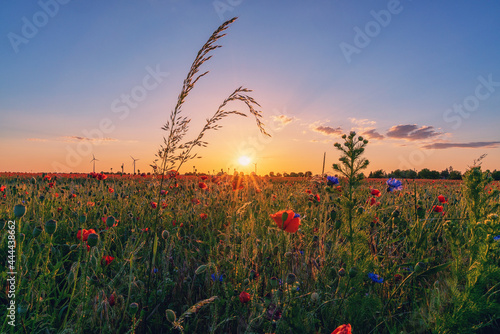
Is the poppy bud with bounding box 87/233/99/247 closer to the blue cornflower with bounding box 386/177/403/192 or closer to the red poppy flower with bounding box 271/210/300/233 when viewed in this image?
the red poppy flower with bounding box 271/210/300/233

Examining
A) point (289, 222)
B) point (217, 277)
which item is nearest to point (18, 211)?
point (217, 277)

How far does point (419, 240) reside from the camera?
236 centimetres

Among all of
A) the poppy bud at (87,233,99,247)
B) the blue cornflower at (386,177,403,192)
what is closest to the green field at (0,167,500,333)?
the poppy bud at (87,233,99,247)

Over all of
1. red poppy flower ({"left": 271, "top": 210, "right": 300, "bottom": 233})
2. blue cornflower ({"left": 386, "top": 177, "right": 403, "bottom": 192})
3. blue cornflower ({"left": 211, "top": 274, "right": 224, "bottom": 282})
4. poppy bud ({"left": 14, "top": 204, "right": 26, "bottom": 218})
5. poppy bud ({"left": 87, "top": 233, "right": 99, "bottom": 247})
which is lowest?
blue cornflower ({"left": 211, "top": 274, "right": 224, "bottom": 282})

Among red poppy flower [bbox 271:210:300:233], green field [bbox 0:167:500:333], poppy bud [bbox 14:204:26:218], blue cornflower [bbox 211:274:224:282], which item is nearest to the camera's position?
green field [bbox 0:167:500:333]

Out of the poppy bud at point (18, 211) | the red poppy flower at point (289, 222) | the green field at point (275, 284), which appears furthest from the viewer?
the red poppy flower at point (289, 222)

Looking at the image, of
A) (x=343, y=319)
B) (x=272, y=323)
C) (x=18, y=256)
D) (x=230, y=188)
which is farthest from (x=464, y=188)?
(x=230, y=188)

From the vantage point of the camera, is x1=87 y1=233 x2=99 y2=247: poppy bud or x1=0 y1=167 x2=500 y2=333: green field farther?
x1=87 y1=233 x2=99 y2=247: poppy bud

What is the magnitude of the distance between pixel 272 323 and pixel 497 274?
99 cm

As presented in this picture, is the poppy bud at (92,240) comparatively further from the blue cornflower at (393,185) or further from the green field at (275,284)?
the blue cornflower at (393,185)

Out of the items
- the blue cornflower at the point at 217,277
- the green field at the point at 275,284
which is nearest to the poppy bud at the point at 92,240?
the green field at the point at 275,284

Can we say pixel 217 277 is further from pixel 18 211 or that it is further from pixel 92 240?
pixel 18 211

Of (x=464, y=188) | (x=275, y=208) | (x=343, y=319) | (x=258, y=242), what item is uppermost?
(x=464, y=188)

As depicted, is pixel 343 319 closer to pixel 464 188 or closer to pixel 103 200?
pixel 464 188
